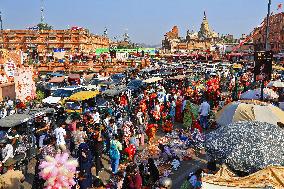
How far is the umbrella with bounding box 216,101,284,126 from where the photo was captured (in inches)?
398

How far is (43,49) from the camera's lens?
62.4 m

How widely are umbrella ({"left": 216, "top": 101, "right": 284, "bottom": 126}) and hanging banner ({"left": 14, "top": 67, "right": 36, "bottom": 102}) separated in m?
14.6

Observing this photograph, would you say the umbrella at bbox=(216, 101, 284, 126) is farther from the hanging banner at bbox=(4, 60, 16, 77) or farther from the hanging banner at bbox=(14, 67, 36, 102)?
the hanging banner at bbox=(4, 60, 16, 77)

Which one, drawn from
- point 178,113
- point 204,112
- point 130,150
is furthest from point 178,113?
point 130,150

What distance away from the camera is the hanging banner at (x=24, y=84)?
21.6 meters

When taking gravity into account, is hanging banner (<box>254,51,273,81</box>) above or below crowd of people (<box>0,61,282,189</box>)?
above

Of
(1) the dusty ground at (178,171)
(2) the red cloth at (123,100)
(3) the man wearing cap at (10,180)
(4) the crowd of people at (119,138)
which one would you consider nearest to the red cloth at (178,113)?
(4) the crowd of people at (119,138)

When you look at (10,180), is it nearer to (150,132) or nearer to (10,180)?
(10,180)

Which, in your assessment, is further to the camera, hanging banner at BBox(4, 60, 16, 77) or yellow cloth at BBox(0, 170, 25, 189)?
hanging banner at BBox(4, 60, 16, 77)

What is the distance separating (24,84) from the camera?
22062 millimetres

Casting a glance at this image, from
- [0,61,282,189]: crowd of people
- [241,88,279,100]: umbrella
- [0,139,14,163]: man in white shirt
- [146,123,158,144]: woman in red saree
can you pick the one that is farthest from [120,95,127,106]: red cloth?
[0,139,14,163]: man in white shirt

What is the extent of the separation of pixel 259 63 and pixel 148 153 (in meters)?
5.95

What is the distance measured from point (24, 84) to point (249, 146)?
17.5 meters

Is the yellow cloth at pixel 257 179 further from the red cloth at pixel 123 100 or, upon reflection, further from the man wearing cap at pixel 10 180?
the red cloth at pixel 123 100
